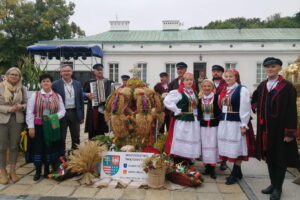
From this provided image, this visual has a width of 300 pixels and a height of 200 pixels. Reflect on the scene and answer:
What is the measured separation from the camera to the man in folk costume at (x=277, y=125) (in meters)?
3.39

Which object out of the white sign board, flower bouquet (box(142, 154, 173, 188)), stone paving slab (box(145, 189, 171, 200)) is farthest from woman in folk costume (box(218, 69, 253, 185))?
the white sign board

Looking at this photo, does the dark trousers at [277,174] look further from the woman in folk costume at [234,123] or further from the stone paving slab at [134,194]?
the stone paving slab at [134,194]

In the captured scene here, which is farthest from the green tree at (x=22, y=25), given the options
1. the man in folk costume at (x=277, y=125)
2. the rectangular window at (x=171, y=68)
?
the man in folk costume at (x=277, y=125)

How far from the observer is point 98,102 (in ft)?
17.0

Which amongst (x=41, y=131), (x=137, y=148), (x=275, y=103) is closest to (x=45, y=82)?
(x=41, y=131)

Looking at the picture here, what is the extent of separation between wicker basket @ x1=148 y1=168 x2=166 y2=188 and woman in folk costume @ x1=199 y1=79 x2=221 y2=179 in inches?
32.6

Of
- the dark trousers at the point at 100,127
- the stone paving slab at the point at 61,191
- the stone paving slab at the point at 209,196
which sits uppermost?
the dark trousers at the point at 100,127

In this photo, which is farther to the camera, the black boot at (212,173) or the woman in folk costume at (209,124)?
the black boot at (212,173)

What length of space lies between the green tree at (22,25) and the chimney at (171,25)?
10.4 m

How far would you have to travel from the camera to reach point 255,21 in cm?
4053

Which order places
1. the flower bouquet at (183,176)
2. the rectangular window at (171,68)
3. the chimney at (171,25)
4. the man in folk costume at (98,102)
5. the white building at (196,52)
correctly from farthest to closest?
the chimney at (171,25) < the rectangular window at (171,68) < the white building at (196,52) < the man in folk costume at (98,102) < the flower bouquet at (183,176)

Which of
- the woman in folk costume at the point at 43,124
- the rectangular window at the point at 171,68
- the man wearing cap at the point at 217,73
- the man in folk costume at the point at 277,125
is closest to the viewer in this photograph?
the man in folk costume at the point at 277,125

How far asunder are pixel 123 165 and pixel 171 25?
735 inches

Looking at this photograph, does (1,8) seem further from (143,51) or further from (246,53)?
(246,53)
